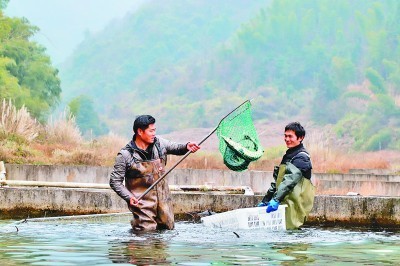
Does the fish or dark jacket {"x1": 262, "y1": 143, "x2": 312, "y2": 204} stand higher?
the fish

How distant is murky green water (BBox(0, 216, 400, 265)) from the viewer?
33.7 feet

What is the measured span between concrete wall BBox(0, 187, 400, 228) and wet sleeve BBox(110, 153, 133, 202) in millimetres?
4494

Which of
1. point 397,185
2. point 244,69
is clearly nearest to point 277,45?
point 244,69

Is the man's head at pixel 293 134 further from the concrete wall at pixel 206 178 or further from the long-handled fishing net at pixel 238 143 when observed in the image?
the concrete wall at pixel 206 178

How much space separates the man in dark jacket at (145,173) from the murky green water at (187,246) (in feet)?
0.82

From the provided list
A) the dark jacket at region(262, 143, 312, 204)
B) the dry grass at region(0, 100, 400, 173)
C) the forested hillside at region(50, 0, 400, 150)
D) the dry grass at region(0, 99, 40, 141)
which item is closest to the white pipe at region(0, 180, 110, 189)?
the dark jacket at region(262, 143, 312, 204)

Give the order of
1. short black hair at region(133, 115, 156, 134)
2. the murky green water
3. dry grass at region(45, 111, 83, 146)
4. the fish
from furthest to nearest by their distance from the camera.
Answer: dry grass at region(45, 111, 83, 146) → the fish → short black hair at region(133, 115, 156, 134) → the murky green water

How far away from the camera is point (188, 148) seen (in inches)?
505

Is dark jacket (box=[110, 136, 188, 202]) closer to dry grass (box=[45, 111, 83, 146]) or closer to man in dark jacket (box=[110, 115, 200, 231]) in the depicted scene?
man in dark jacket (box=[110, 115, 200, 231])

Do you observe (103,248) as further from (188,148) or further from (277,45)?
(277,45)

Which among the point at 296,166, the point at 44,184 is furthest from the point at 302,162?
the point at 44,184

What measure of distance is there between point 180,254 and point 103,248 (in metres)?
1.09

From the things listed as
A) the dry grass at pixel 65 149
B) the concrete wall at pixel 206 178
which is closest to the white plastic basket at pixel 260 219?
the concrete wall at pixel 206 178

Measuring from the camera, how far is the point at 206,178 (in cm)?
2855
